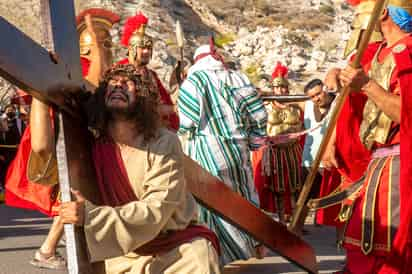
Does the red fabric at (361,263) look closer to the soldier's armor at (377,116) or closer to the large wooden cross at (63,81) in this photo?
the soldier's armor at (377,116)

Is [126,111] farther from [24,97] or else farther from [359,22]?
[359,22]

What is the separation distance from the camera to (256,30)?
165ft

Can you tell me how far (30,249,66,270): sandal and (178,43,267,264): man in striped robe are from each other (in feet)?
3.96

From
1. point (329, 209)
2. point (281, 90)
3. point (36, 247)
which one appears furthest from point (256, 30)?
point (329, 209)

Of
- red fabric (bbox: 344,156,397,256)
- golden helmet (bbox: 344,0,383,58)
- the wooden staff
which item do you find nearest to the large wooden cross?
the wooden staff

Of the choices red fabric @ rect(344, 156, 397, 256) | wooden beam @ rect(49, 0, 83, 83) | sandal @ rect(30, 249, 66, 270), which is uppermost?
wooden beam @ rect(49, 0, 83, 83)

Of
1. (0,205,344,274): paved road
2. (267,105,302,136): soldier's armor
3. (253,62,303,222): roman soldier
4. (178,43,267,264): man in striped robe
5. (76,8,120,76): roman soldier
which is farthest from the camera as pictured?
(267,105,302,136): soldier's armor

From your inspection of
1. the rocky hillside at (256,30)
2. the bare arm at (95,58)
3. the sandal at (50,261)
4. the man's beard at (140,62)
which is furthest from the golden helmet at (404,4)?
the rocky hillside at (256,30)

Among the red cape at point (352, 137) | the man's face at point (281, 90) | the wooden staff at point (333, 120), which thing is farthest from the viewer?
the man's face at point (281, 90)

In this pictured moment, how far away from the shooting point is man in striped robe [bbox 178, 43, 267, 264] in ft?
19.3

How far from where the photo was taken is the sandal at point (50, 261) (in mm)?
6141

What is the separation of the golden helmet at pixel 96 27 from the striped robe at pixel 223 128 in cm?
112

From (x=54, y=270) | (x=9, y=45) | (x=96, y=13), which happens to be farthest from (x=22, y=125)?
(x=9, y=45)

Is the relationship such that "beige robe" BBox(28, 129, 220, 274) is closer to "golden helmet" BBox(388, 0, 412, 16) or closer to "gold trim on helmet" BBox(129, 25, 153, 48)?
"golden helmet" BBox(388, 0, 412, 16)
